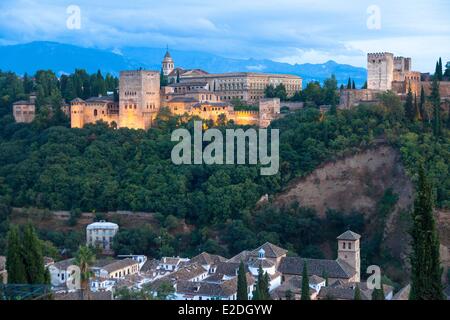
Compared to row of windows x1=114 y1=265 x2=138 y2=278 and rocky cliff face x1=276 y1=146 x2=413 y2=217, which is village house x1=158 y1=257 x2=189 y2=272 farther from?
rocky cliff face x1=276 y1=146 x2=413 y2=217

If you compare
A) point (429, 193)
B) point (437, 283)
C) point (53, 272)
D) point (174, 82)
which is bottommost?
point (53, 272)

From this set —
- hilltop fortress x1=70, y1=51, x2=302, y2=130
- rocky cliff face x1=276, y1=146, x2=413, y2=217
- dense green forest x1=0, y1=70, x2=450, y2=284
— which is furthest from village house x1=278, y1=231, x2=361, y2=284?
hilltop fortress x1=70, y1=51, x2=302, y2=130

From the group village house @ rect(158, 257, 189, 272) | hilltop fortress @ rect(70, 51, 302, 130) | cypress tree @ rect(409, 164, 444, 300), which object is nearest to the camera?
cypress tree @ rect(409, 164, 444, 300)

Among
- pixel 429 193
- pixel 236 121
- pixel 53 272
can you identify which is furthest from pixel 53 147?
pixel 429 193

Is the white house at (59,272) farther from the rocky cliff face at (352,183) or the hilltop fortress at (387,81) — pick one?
the hilltop fortress at (387,81)

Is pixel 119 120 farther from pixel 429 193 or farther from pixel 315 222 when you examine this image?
pixel 429 193

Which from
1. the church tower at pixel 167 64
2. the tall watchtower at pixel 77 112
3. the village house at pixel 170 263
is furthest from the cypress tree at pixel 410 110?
the church tower at pixel 167 64
